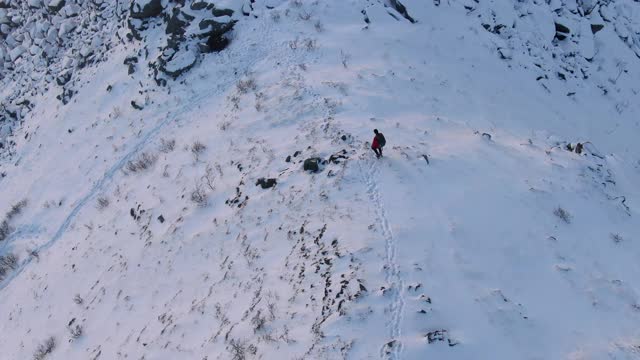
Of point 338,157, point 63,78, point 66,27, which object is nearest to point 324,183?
point 338,157

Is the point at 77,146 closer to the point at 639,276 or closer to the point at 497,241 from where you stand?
the point at 497,241

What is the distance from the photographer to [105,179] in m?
17.6

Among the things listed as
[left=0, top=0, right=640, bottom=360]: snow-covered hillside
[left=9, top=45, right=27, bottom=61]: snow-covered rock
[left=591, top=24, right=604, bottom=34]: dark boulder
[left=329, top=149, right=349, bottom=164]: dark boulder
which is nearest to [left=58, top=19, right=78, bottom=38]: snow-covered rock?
[left=0, top=0, right=640, bottom=360]: snow-covered hillside

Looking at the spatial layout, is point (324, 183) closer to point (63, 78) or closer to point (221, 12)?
point (221, 12)

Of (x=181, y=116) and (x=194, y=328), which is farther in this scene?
(x=181, y=116)

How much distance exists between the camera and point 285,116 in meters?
15.5

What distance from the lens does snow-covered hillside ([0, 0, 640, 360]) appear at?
9617 mm

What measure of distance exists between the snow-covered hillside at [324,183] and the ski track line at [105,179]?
0.09m

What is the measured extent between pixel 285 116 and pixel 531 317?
8.42 meters

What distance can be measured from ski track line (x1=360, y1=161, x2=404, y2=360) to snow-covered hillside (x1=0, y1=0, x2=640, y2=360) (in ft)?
0.12

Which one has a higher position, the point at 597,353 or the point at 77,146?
the point at 597,353

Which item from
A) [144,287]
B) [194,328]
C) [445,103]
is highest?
[445,103]

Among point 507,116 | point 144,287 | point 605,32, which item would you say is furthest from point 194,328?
point 605,32

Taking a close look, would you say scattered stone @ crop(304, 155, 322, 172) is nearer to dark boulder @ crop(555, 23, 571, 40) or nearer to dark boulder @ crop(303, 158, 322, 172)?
dark boulder @ crop(303, 158, 322, 172)
